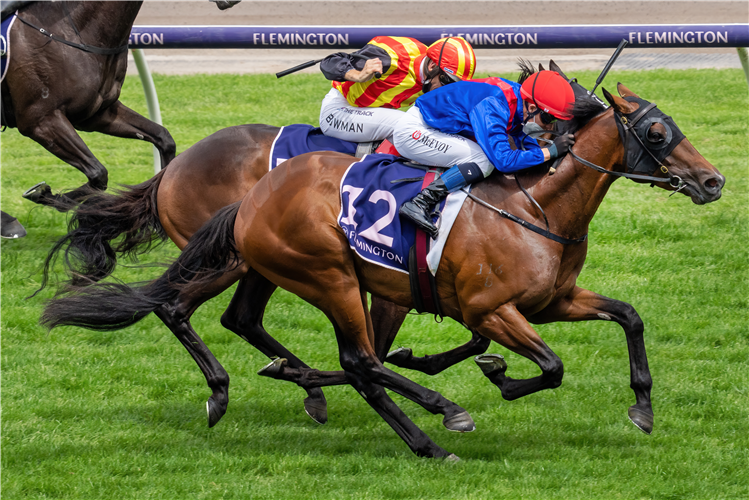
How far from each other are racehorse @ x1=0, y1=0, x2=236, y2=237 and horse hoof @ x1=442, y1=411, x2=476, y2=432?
11.0 feet

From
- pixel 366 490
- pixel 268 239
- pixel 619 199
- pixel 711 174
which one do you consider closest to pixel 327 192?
pixel 268 239

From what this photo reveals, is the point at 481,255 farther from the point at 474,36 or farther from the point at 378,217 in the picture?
the point at 474,36

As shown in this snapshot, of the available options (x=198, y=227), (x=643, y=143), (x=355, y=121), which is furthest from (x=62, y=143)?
(x=643, y=143)

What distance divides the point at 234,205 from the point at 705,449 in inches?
114

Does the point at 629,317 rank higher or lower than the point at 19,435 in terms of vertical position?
higher

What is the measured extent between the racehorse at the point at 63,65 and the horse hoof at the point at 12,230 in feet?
3.71

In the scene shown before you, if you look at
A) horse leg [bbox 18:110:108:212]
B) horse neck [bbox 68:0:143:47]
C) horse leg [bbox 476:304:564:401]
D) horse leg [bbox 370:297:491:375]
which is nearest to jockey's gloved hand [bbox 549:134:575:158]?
horse leg [bbox 476:304:564:401]

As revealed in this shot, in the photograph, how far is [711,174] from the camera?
432 cm

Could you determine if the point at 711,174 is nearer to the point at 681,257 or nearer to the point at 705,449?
the point at 705,449

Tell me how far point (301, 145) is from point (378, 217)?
1162 millimetres

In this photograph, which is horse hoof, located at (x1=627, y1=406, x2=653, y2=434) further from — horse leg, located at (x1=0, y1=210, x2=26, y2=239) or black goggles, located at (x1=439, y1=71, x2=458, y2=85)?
horse leg, located at (x1=0, y1=210, x2=26, y2=239)

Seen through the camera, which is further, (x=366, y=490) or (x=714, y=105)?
(x=714, y=105)

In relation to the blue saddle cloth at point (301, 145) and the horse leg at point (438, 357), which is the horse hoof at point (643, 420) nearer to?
→ the horse leg at point (438, 357)

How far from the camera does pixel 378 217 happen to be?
473 cm
